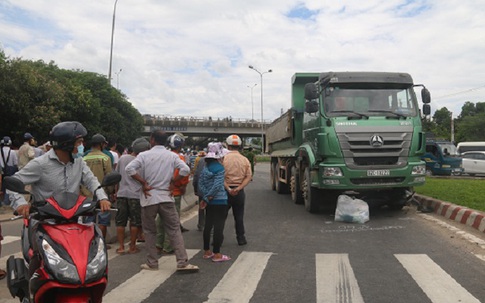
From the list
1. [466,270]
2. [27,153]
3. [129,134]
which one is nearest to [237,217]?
[466,270]

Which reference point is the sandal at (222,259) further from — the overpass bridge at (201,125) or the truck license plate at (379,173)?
the overpass bridge at (201,125)

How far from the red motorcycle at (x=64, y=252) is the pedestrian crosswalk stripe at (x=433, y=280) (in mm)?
3326

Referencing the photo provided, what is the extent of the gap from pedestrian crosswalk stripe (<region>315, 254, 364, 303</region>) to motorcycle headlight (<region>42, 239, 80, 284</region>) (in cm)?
249

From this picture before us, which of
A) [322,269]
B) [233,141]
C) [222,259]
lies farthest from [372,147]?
[222,259]

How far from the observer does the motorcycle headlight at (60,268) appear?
3176mm

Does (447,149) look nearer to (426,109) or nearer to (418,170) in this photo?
(426,109)

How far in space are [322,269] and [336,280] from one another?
0.52 metres

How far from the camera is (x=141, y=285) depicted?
17.1 feet

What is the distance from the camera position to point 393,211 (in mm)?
10891

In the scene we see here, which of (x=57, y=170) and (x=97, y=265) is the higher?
(x=57, y=170)

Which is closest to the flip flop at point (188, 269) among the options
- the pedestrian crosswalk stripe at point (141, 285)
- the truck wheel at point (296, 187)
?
the pedestrian crosswalk stripe at point (141, 285)

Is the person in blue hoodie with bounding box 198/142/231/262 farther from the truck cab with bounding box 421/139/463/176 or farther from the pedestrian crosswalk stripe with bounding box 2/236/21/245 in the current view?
the truck cab with bounding box 421/139/463/176

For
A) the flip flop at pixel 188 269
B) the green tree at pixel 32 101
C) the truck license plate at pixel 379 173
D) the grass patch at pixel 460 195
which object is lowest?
the flip flop at pixel 188 269

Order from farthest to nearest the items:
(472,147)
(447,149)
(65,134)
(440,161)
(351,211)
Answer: (472,147), (447,149), (440,161), (351,211), (65,134)
